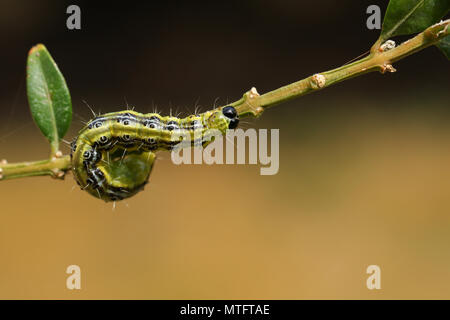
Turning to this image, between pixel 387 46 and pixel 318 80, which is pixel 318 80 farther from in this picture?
pixel 387 46

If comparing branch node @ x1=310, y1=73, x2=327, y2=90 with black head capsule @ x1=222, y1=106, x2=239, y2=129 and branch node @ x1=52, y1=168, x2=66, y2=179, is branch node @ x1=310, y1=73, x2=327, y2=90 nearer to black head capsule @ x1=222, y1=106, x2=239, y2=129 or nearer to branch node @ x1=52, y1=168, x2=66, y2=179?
black head capsule @ x1=222, y1=106, x2=239, y2=129

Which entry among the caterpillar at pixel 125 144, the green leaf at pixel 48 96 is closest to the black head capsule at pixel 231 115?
the caterpillar at pixel 125 144

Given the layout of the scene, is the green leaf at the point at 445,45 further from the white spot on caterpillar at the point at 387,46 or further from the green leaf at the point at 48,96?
the green leaf at the point at 48,96

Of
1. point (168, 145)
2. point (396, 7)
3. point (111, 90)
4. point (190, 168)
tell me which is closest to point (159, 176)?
point (190, 168)

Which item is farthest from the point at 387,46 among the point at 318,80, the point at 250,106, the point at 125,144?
the point at 125,144

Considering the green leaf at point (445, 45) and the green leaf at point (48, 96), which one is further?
the green leaf at point (48, 96)

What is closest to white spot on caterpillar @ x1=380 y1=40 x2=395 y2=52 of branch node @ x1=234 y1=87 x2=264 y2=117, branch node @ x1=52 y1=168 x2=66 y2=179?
branch node @ x1=234 y1=87 x2=264 y2=117

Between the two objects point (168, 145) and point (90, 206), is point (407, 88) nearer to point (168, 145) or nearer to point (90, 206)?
point (90, 206)
